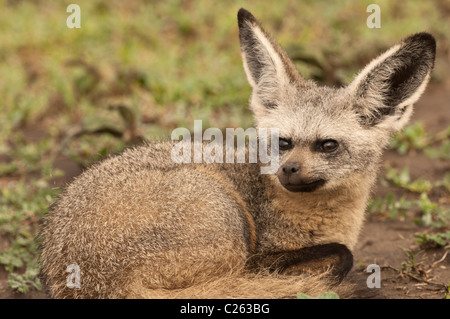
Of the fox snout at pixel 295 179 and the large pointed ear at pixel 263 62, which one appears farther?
the large pointed ear at pixel 263 62

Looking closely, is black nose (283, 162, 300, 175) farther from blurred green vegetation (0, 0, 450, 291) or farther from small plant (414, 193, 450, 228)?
blurred green vegetation (0, 0, 450, 291)

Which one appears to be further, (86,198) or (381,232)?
(381,232)

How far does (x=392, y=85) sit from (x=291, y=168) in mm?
1223

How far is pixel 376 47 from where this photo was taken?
34.5 feet

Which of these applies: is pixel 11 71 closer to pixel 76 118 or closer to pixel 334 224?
pixel 76 118

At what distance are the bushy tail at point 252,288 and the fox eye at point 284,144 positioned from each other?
112 cm

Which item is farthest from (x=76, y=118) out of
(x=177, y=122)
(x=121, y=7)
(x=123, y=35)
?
(x=121, y=7)

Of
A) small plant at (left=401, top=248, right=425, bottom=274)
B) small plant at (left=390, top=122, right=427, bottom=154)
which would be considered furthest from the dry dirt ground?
small plant at (left=390, top=122, right=427, bottom=154)

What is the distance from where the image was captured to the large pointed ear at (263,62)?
17.9ft

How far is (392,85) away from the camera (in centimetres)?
526

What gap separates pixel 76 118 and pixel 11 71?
187 centimetres

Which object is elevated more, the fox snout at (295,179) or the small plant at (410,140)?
the small plant at (410,140)

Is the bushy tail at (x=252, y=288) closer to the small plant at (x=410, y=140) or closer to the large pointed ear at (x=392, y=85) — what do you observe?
the large pointed ear at (x=392, y=85)

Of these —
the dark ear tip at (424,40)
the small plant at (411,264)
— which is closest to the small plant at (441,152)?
the small plant at (411,264)
